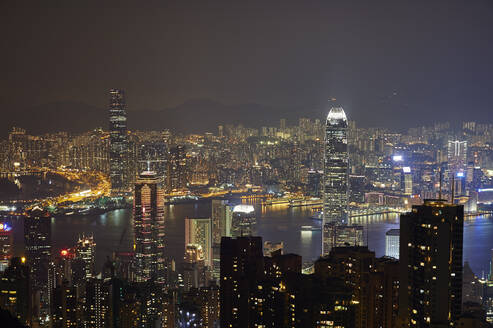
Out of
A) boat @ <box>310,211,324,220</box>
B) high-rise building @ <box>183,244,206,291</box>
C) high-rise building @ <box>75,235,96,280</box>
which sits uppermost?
boat @ <box>310,211,324,220</box>

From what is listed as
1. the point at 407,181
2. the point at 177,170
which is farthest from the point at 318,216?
the point at 177,170

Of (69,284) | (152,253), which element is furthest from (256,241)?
(152,253)

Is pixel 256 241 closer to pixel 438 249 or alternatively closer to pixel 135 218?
pixel 438 249

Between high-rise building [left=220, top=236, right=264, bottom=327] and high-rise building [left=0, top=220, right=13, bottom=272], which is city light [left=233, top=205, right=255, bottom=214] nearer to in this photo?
high-rise building [left=0, top=220, right=13, bottom=272]

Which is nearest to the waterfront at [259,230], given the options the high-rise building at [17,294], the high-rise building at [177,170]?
the high-rise building at [177,170]

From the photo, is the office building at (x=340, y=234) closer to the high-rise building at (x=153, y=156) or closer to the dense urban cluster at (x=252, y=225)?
the dense urban cluster at (x=252, y=225)

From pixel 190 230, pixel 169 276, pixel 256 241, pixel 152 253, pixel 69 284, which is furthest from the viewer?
pixel 190 230

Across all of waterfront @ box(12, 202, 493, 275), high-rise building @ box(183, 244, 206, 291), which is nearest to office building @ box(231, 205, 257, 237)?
waterfront @ box(12, 202, 493, 275)
